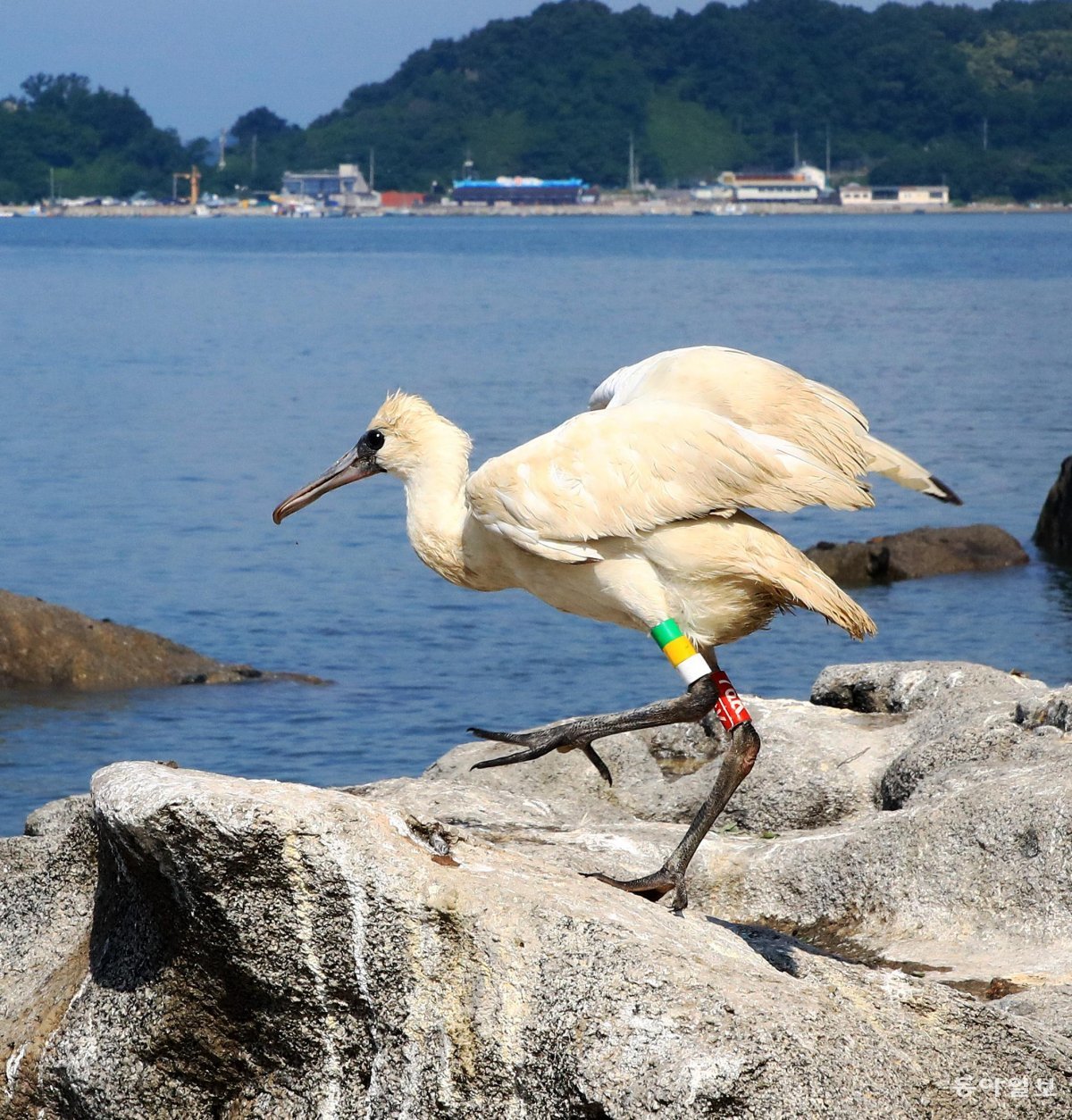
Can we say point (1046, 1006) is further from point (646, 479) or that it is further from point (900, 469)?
point (646, 479)

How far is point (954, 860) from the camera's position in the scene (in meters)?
7.12

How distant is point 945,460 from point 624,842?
22415 millimetres

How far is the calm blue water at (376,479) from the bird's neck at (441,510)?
217 inches

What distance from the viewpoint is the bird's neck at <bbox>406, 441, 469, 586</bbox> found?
7211 millimetres

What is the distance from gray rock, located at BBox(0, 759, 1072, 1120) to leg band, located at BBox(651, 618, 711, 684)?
127 centimetres

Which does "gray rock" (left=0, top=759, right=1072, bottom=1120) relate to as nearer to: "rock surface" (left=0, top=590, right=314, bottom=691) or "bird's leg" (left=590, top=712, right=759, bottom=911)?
"bird's leg" (left=590, top=712, right=759, bottom=911)

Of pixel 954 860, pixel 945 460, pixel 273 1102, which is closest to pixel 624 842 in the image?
pixel 954 860

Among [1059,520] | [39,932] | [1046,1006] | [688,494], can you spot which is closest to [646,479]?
[688,494]

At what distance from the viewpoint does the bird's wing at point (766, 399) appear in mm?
6789

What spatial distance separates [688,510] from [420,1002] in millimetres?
2255

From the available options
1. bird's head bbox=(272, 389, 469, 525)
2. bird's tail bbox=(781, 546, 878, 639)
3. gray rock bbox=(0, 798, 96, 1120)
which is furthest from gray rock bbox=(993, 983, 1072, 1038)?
bird's head bbox=(272, 389, 469, 525)

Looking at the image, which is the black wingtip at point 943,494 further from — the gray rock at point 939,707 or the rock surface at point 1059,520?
the rock surface at point 1059,520

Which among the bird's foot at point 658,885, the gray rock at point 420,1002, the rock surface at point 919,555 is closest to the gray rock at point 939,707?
the bird's foot at point 658,885

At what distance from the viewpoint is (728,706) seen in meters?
6.57
